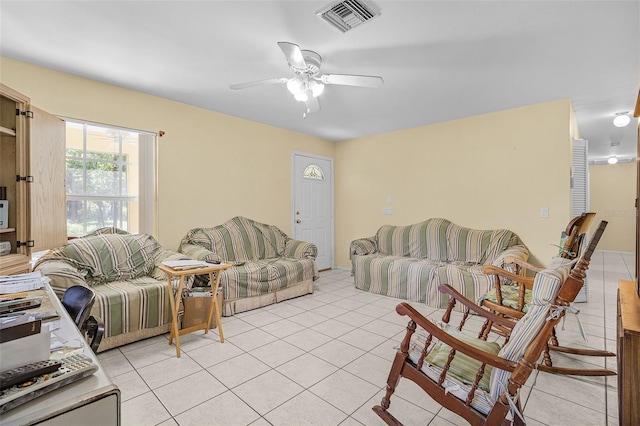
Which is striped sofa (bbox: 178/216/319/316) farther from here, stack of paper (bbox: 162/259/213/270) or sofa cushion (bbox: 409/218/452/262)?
sofa cushion (bbox: 409/218/452/262)

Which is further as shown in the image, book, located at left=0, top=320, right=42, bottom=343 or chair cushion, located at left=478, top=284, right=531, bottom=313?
chair cushion, located at left=478, top=284, right=531, bottom=313

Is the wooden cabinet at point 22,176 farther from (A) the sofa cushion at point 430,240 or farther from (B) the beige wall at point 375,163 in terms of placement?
(A) the sofa cushion at point 430,240

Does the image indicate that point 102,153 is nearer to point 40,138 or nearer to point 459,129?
point 40,138

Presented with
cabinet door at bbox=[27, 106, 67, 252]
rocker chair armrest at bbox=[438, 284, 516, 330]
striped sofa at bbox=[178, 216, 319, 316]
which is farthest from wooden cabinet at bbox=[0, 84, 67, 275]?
rocker chair armrest at bbox=[438, 284, 516, 330]

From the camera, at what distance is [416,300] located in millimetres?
4008

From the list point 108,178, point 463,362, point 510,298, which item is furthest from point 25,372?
point 108,178

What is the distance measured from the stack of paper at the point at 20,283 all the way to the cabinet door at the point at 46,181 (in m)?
0.73

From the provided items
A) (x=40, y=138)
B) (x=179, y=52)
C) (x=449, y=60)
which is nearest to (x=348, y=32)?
(x=449, y=60)

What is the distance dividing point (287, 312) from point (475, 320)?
212cm

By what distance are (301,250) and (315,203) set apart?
1.48 metres

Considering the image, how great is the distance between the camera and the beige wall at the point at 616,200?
7.60 metres

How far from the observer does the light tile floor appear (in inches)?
70.6

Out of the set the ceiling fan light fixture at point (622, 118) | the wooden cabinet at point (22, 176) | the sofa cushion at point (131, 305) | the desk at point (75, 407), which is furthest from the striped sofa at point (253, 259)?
the ceiling fan light fixture at point (622, 118)

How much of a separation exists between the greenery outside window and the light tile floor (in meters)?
1.56
